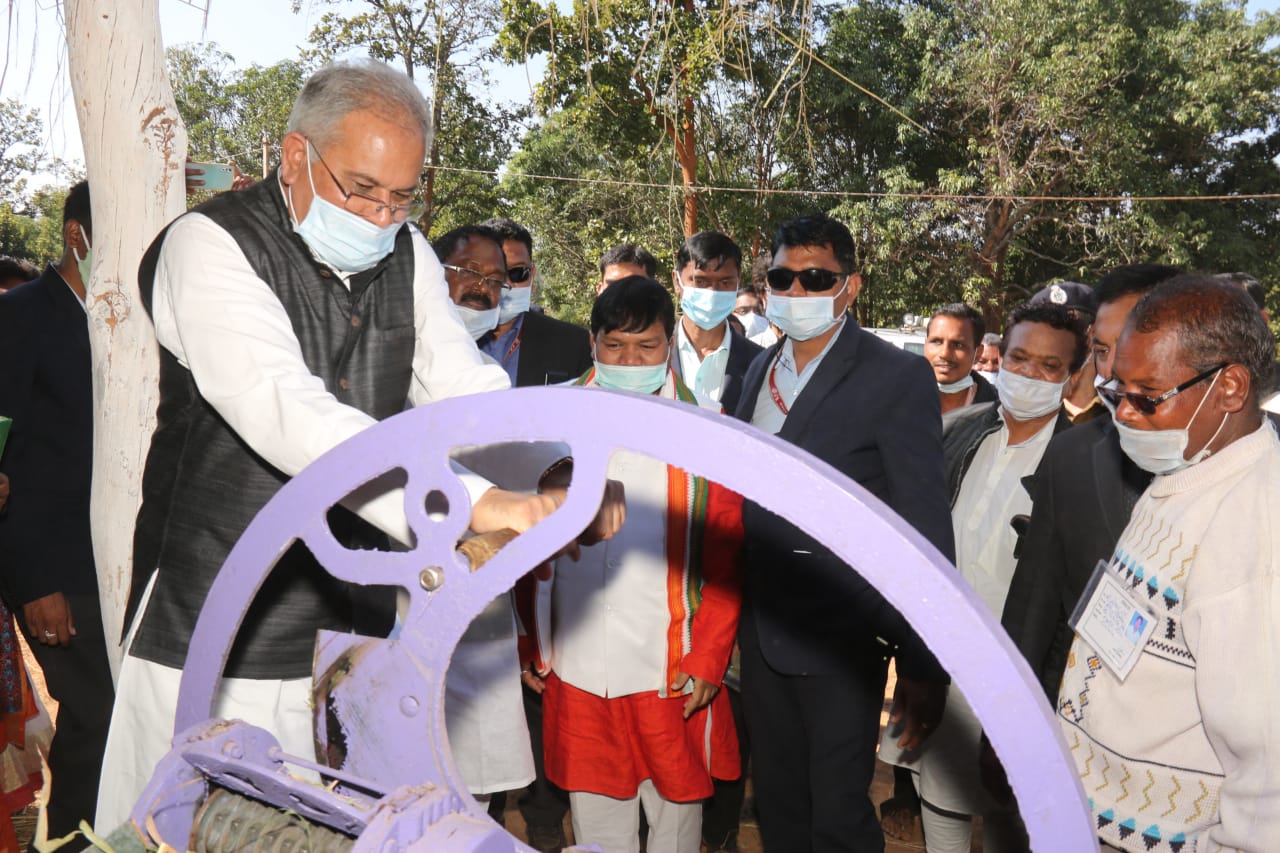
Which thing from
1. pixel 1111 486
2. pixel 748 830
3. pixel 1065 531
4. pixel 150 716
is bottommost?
pixel 748 830

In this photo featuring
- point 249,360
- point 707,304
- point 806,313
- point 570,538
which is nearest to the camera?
point 570,538

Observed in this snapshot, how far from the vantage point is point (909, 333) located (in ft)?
64.6

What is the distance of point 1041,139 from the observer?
17.6 m

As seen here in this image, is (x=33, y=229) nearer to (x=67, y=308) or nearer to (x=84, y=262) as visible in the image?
(x=67, y=308)

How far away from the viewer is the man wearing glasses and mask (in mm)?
1582

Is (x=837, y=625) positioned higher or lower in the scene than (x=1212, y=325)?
lower

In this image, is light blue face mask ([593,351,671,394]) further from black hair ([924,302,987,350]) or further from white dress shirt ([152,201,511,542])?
black hair ([924,302,987,350])

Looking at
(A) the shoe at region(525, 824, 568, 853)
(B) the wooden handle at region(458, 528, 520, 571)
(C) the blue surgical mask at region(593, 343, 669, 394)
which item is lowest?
(A) the shoe at region(525, 824, 568, 853)

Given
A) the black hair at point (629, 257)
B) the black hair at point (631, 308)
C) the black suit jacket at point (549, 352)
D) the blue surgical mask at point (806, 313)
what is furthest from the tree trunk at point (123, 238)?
the black hair at point (629, 257)

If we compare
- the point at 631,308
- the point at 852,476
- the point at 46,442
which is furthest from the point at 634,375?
the point at 46,442

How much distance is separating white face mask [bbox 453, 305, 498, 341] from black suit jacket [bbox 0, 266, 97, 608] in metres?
1.40

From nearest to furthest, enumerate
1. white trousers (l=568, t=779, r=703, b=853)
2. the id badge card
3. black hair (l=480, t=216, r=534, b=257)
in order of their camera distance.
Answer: the id badge card → white trousers (l=568, t=779, r=703, b=853) → black hair (l=480, t=216, r=534, b=257)

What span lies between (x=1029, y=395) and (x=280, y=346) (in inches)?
97.7

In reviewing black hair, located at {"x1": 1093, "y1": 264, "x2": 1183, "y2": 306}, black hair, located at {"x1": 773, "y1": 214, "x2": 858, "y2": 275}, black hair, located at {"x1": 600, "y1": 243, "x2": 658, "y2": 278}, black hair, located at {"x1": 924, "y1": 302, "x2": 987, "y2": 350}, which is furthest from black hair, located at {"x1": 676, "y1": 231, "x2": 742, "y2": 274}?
black hair, located at {"x1": 1093, "y1": 264, "x2": 1183, "y2": 306}
